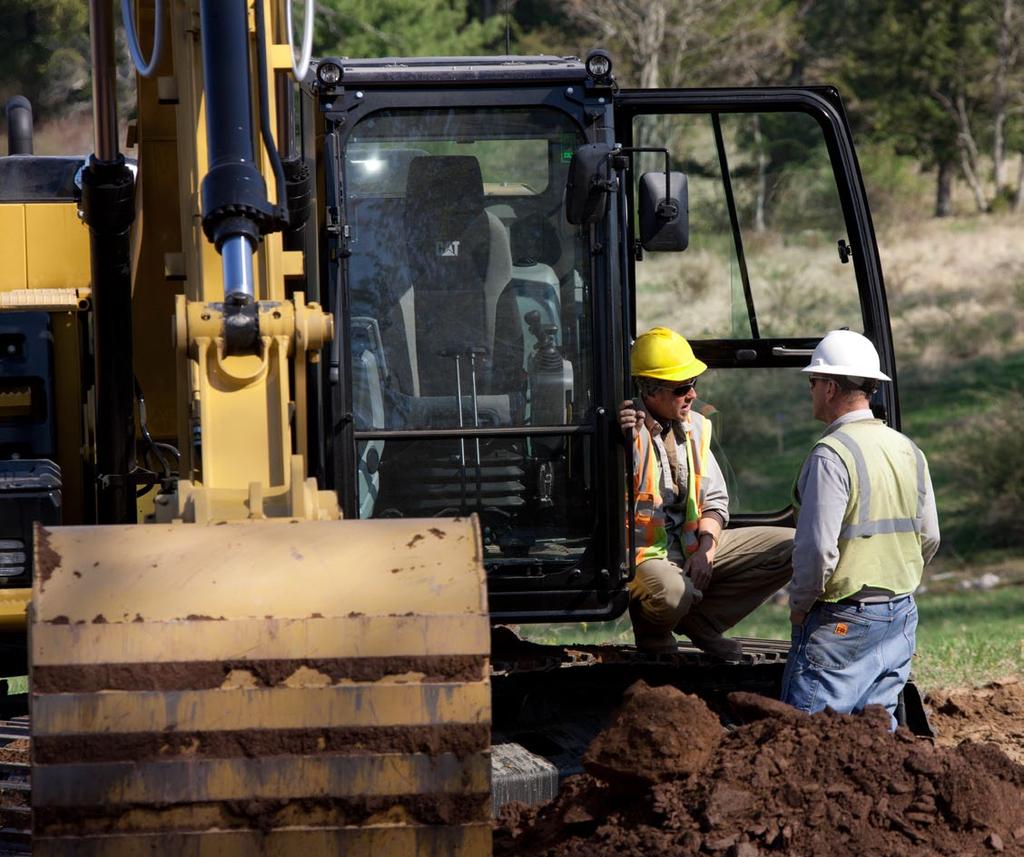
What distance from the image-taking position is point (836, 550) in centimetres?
561

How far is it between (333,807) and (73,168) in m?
4.06

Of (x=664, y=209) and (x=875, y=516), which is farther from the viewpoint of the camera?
(x=664, y=209)

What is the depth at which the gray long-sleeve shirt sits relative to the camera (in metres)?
5.59


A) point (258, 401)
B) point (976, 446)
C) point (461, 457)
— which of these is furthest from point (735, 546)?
point (976, 446)

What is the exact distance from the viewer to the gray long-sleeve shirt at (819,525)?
5594 mm

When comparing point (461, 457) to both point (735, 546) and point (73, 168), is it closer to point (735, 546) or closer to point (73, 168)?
point (735, 546)

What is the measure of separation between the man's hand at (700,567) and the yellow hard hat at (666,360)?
732 millimetres

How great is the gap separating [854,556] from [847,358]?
730mm

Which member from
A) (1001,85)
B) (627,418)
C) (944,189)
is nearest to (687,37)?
(1001,85)

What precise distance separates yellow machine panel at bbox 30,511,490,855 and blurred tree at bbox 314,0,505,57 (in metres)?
21.4

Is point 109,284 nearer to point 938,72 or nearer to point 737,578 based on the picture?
point 737,578

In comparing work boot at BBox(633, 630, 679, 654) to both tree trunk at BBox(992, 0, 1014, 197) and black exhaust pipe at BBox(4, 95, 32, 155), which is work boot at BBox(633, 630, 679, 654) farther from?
tree trunk at BBox(992, 0, 1014, 197)

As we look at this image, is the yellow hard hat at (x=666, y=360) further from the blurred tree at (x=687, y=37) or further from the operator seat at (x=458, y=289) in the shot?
the blurred tree at (x=687, y=37)

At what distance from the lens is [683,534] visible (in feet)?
22.0
